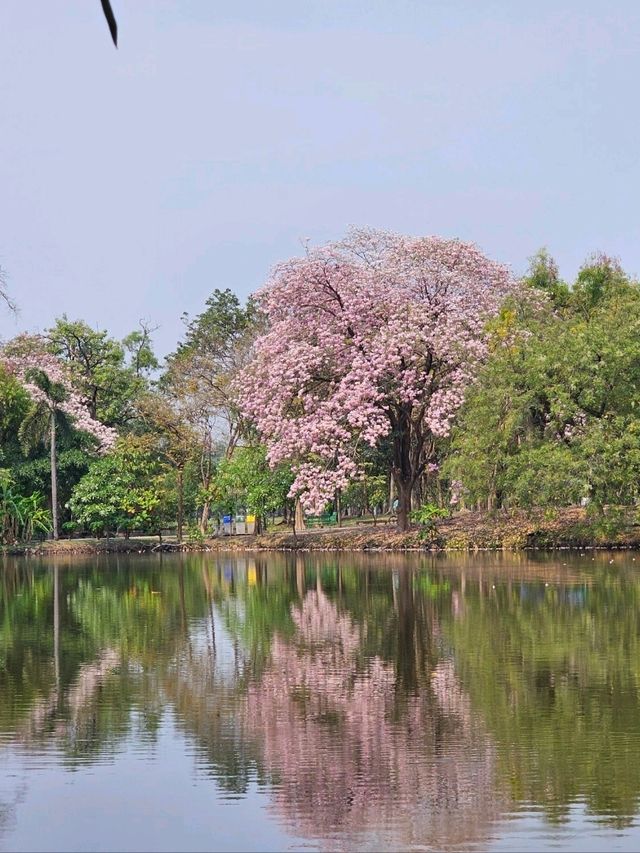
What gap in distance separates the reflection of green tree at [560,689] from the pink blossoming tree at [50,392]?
1018 inches

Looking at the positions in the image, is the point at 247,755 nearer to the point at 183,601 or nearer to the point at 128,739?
the point at 128,739

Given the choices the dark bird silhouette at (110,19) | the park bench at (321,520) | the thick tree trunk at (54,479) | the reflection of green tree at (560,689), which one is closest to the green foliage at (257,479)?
the thick tree trunk at (54,479)

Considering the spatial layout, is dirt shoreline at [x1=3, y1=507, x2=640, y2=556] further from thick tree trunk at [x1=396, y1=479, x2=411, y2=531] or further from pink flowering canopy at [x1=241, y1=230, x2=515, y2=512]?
pink flowering canopy at [x1=241, y1=230, x2=515, y2=512]

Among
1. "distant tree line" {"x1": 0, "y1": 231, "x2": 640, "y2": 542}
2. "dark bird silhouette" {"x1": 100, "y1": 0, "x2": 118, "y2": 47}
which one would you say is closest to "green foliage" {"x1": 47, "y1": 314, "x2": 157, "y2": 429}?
"distant tree line" {"x1": 0, "y1": 231, "x2": 640, "y2": 542}

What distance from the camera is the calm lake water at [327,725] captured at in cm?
780

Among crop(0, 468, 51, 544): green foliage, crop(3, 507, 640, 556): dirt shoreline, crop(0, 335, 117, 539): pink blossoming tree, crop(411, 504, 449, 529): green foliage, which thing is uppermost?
crop(0, 335, 117, 539): pink blossoming tree

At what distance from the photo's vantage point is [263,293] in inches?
1567

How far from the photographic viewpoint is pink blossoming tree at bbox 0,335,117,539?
147 ft

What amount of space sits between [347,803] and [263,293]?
106ft

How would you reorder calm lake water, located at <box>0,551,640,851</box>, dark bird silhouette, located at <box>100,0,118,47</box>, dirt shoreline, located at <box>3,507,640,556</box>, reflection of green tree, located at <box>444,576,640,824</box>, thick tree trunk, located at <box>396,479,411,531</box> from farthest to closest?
thick tree trunk, located at <box>396,479,411,531</box>
dirt shoreline, located at <box>3,507,640,556</box>
reflection of green tree, located at <box>444,576,640,824</box>
calm lake water, located at <box>0,551,640,851</box>
dark bird silhouette, located at <box>100,0,118,47</box>

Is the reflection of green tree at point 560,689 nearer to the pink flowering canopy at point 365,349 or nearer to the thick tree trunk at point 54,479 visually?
the pink flowering canopy at point 365,349

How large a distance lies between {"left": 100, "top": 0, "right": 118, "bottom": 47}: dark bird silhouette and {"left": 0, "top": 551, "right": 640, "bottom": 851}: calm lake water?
4890mm

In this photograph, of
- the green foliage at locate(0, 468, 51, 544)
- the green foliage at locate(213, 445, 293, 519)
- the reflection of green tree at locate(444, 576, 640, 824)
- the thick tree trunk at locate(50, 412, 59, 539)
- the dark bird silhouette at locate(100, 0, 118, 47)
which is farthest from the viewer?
the thick tree trunk at locate(50, 412, 59, 539)

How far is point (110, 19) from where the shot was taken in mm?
3969
